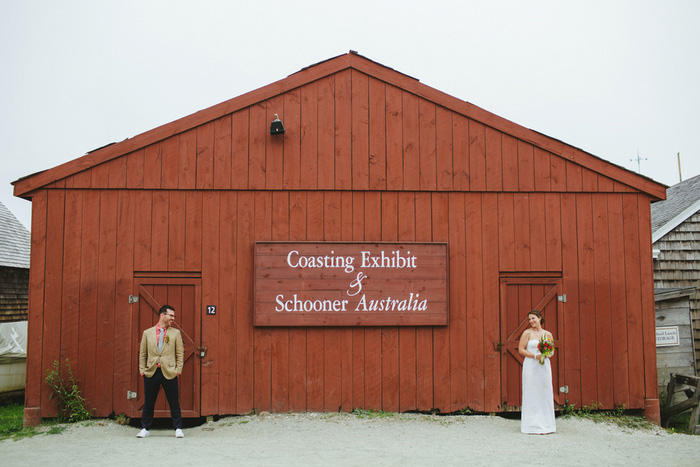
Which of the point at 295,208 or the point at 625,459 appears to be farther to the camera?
the point at 295,208

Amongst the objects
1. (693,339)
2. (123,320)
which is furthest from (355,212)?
(693,339)

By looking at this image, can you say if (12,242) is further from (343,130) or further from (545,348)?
(545,348)

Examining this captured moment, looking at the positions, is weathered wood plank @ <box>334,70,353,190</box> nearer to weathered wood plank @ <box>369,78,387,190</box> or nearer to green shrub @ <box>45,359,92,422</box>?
weathered wood plank @ <box>369,78,387,190</box>

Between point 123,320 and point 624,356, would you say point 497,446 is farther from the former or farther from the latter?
point 123,320

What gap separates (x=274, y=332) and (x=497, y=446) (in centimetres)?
373

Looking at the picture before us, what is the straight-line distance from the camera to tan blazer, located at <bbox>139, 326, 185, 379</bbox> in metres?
7.67

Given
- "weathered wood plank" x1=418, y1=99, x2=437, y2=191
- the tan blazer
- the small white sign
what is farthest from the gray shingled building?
the tan blazer

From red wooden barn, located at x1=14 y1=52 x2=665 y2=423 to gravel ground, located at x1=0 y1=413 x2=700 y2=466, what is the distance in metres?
0.47

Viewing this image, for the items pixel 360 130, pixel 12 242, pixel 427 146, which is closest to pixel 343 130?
pixel 360 130

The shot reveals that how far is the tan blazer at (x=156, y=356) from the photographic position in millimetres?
7668

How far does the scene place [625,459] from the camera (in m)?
6.70

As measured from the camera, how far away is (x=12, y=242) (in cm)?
1692

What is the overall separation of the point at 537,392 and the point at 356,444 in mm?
2711

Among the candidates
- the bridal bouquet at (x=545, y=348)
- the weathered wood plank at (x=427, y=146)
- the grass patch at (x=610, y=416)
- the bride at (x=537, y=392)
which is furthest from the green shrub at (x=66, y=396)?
the grass patch at (x=610, y=416)
